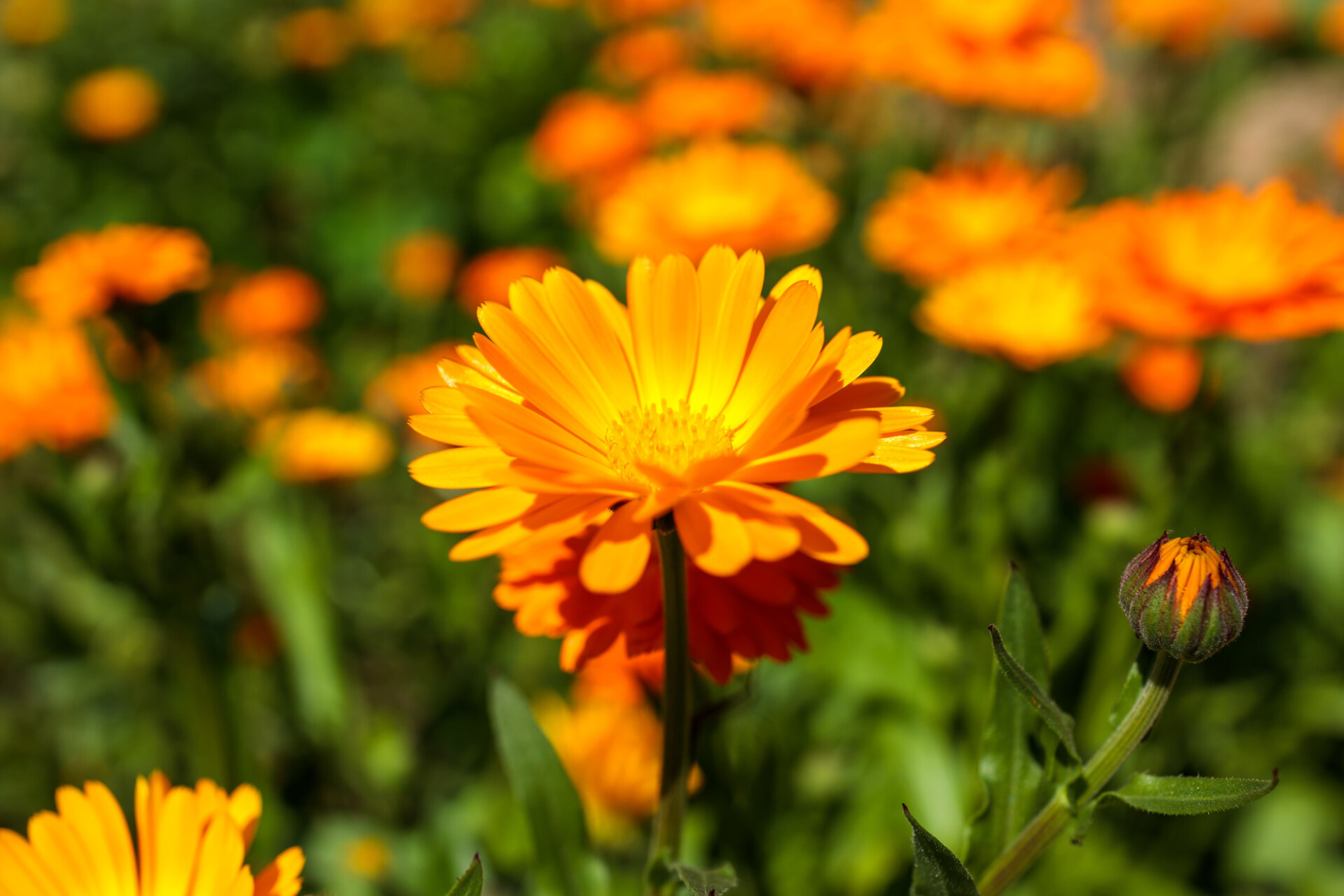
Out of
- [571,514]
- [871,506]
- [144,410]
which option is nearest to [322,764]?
[144,410]

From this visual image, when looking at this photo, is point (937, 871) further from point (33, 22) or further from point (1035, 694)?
point (33, 22)

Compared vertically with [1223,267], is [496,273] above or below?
below

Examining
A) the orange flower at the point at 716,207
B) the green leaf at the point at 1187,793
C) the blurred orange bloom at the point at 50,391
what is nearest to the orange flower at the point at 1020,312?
Answer: the orange flower at the point at 716,207

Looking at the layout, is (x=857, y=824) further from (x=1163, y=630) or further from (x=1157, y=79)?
(x=1157, y=79)

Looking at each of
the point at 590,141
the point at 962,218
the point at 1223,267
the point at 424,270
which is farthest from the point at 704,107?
the point at 1223,267

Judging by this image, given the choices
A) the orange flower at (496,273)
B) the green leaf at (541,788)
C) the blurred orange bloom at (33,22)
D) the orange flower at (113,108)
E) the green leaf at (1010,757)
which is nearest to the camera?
the green leaf at (1010,757)

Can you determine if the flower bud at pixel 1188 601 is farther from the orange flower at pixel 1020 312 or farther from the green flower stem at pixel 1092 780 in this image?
the orange flower at pixel 1020 312
